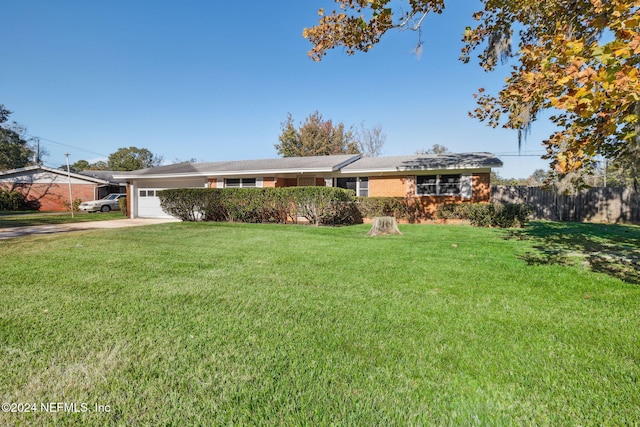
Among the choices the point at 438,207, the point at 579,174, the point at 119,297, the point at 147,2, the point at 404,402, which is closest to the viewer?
the point at 404,402

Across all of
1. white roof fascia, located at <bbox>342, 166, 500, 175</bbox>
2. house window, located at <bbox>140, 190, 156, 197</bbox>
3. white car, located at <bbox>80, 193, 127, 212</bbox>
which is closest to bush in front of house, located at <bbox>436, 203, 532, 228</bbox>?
white roof fascia, located at <bbox>342, 166, 500, 175</bbox>

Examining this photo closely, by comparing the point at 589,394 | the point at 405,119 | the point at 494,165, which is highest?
the point at 405,119

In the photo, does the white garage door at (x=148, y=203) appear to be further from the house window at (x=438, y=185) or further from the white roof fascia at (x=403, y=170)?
the house window at (x=438, y=185)

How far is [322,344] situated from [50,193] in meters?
33.7

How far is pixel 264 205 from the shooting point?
45.6 ft

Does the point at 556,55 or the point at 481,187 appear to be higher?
the point at 556,55

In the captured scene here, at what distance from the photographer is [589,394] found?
198 cm

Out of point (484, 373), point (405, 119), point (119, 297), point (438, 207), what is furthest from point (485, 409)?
point (405, 119)

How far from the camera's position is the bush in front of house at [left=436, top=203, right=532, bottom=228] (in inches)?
483

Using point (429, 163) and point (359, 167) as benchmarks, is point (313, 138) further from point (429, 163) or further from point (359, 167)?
point (429, 163)

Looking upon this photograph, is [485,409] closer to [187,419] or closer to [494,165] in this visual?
[187,419]

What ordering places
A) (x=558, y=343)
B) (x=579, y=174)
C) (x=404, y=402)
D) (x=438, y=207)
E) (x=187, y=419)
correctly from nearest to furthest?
(x=187, y=419), (x=404, y=402), (x=558, y=343), (x=579, y=174), (x=438, y=207)

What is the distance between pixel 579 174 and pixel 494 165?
7.35 m

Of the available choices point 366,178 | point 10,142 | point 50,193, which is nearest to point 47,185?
point 50,193
